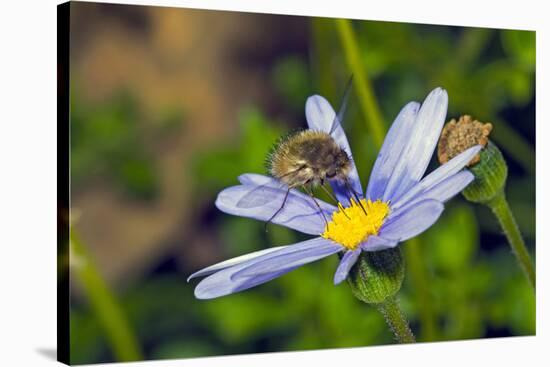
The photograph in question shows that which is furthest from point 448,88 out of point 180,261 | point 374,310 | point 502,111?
point 180,261

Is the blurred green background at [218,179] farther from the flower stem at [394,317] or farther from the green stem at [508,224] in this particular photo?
the flower stem at [394,317]

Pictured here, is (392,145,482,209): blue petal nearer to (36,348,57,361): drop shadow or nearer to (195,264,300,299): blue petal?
(195,264,300,299): blue petal

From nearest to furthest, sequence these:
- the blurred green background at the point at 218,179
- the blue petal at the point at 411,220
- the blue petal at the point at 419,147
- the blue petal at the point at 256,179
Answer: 1. the blue petal at the point at 411,220
2. the blue petal at the point at 419,147
3. the blue petal at the point at 256,179
4. the blurred green background at the point at 218,179

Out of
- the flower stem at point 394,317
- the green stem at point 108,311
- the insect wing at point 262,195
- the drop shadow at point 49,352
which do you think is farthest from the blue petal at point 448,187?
the drop shadow at point 49,352

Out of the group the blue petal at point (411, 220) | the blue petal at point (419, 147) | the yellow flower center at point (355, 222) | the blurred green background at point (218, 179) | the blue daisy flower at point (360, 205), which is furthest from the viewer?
the blurred green background at point (218, 179)

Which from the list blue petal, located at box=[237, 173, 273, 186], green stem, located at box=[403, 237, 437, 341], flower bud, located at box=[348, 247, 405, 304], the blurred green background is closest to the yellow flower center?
flower bud, located at box=[348, 247, 405, 304]

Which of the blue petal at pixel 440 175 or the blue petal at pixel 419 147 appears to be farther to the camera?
the blue petal at pixel 419 147
